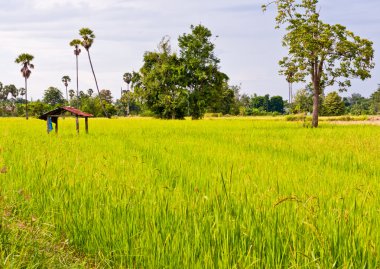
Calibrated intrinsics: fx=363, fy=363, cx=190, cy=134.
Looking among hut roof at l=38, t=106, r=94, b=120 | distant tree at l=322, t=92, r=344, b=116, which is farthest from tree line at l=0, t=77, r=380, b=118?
hut roof at l=38, t=106, r=94, b=120

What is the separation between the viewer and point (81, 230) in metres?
3.96

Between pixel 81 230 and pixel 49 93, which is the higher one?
pixel 49 93

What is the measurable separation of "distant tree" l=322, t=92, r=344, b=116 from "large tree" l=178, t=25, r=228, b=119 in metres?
38.4

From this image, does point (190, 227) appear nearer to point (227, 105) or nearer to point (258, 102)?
point (227, 105)

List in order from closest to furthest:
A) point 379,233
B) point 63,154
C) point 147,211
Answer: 1. point 379,233
2. point 147,211
3. point 63,154

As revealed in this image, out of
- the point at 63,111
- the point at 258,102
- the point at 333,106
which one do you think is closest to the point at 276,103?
the point at 258,102

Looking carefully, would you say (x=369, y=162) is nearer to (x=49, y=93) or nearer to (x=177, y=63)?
(x=177, y=63)

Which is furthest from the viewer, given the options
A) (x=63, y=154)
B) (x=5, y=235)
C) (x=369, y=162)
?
(x=63, y=154)

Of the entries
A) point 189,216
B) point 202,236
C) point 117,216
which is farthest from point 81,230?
point 202,236

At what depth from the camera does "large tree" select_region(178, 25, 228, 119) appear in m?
60.0

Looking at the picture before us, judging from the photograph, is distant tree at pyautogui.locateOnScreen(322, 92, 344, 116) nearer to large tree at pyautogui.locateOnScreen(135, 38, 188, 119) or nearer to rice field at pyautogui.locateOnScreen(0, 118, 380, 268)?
large tree at pyautogui.locateOnScreen(135, 38, 188, 119)

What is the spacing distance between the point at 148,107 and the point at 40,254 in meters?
61.1

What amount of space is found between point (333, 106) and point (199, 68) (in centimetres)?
4272

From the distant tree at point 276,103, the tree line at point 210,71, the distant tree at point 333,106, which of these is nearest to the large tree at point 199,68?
the tree line at point 210,71
